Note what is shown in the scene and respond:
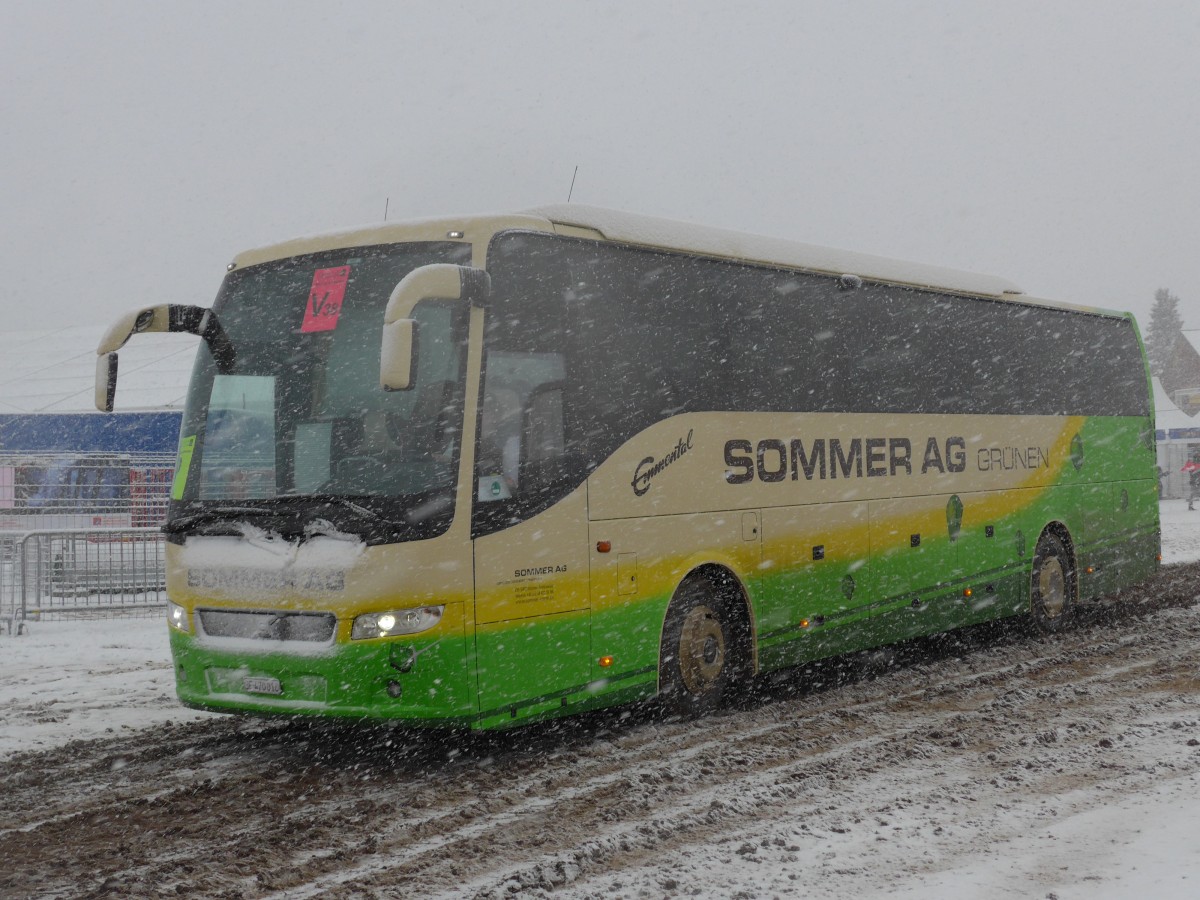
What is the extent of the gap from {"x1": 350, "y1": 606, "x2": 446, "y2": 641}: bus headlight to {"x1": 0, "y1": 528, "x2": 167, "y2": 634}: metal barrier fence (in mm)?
9066

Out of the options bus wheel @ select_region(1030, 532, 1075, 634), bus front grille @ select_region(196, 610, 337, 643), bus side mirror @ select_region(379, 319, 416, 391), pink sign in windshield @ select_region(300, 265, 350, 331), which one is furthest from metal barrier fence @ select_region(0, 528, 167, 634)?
bus wheel @ select_region(1030, 532, 1075, 634)

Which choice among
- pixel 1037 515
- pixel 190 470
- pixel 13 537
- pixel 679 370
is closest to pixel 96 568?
pixel 13 537

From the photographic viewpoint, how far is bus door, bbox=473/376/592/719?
7316 millimetres

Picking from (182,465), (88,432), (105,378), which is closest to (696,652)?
(182,465)

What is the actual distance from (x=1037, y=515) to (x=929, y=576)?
2270mm

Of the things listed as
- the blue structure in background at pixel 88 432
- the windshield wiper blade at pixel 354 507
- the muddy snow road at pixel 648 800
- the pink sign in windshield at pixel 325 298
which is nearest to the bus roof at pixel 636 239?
the pink sign in windshield at pixel 325 298

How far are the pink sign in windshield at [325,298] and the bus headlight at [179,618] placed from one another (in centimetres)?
185

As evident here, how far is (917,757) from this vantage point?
7.57m

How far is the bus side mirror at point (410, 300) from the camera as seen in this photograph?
21.6 ft

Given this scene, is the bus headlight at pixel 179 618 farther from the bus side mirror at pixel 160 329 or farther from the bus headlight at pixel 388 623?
the bus headlight at pixel 388 623

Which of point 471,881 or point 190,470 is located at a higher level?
point 190,470

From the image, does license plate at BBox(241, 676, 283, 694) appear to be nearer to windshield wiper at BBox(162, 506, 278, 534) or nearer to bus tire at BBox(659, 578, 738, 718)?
windshield wiper at BBox(162, 506, 278, 534)

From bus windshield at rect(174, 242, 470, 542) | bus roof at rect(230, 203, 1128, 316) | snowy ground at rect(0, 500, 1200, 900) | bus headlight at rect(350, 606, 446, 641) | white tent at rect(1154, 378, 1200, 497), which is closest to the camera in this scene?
snowy ground at rect(0, 500, 1200, 900)

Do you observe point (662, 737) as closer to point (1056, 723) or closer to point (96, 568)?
point (1056, 723)
